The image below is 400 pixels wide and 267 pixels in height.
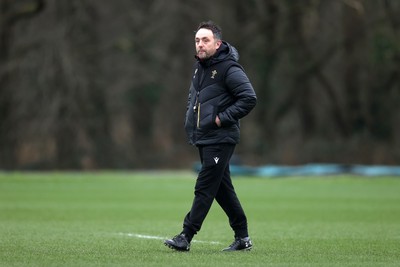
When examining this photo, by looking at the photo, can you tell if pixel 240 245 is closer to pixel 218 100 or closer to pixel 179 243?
pixel 179 243

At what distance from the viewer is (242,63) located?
4762 cm

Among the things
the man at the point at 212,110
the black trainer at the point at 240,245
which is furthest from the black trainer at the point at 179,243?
the black trainer at the point at 240,245

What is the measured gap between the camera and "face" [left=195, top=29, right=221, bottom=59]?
11.1 meters

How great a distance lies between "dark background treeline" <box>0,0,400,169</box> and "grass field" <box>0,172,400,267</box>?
34.7 ft

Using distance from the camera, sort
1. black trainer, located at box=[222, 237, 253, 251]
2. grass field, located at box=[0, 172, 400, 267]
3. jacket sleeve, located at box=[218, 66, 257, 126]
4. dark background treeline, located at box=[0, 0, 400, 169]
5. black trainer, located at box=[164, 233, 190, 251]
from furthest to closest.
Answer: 1. dark background treeline, located at box=[0, 0, 400, 169]
2. black trainer, located at box=[222, 237, 253, 251]
3. black trainer, located at box=[164, 233, 190, 251]
4. jacket sleeve, located at box=[218, 66, 257, 126]
5. grass field, located at box=[0, 172, 400, 267]

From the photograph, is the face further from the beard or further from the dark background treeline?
the dark background treeline

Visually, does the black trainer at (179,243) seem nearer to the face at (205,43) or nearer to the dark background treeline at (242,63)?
the face at (205,43)

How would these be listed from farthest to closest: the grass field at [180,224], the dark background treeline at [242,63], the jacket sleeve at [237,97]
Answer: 1. the dark background treeline at [242,63]
2. the jacket sleeve at [237,97]
3. the grass field at [180,224]

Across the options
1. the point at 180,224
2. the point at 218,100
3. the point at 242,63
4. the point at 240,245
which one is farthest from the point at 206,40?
the point at 242,63

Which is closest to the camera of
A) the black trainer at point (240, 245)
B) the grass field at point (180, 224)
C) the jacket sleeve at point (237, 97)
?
the grass field at point (180, 224)

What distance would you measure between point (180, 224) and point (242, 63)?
103 feet

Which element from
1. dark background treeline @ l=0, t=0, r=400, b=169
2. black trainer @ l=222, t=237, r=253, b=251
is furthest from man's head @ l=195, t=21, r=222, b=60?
→ dark background treeline @ l=0, t=0, r=400, b=169

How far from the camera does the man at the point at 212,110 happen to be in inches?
438

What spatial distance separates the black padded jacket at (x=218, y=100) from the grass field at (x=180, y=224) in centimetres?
126
